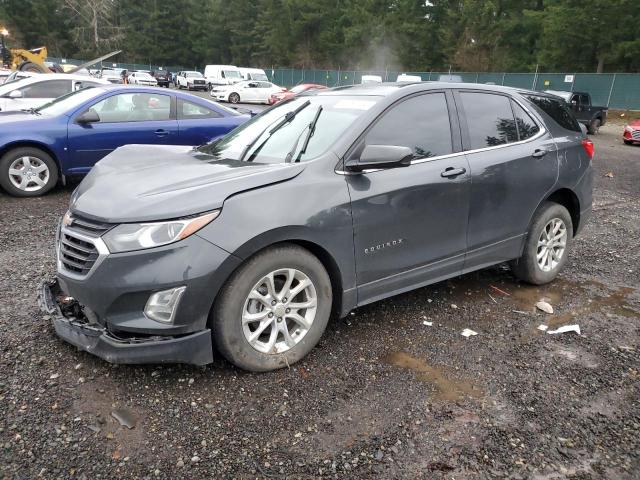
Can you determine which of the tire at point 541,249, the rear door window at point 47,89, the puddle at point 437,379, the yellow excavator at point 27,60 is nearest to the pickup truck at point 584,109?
the rear door window at point 47,89

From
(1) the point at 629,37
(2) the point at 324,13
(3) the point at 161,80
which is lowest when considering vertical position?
(3) the point at 161,80

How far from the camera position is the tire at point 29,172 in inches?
266

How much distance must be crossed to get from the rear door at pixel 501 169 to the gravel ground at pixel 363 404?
1.97ft

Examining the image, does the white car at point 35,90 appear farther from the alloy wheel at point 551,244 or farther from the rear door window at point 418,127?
the alloy wheel at point 551,244

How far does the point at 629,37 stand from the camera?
3600 cm

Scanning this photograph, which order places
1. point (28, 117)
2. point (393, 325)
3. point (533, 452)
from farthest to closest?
1. point (28, 117)
2. point (393, 325)
3. point (533, 452)

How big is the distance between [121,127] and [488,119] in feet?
17.4

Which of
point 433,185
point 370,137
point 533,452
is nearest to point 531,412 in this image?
point 533,452

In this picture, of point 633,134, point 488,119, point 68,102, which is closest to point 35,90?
point 68,102

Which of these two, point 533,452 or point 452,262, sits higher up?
point 452,262

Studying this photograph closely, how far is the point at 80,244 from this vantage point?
2.84 metres

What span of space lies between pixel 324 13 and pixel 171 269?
224 ft

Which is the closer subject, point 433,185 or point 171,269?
point 171,269

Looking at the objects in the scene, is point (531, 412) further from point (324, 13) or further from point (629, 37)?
point (324, 13)
